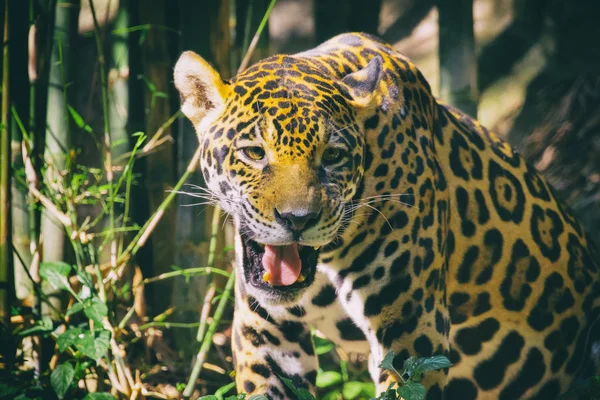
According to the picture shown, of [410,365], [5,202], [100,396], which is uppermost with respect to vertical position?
[5,202]

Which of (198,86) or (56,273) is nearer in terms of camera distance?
(198,86)

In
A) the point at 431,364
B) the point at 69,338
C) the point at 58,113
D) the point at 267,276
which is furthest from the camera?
the point at 58,113

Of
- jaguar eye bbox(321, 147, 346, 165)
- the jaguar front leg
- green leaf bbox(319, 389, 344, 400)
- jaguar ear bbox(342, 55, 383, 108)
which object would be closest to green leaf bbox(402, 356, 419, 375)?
the jaguar front leg

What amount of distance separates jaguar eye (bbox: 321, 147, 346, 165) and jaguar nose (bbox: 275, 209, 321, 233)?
307mm

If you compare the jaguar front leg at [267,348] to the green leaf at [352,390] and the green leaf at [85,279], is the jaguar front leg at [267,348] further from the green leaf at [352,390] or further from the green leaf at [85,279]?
the green leaf at [352,390]

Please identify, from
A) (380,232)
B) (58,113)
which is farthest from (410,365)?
(58,113)

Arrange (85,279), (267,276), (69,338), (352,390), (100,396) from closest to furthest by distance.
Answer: (267,276) → (100,396) → (69,338) → (85,279) → (352,390)

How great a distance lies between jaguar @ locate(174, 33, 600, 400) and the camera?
13.6 ft

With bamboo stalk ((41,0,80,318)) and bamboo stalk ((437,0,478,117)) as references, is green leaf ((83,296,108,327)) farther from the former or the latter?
bamboo stalk ((437,0,478,117))

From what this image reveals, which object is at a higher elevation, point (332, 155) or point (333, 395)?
point (332, 155)

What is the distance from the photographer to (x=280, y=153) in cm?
407

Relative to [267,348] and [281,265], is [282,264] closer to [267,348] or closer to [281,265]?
[281,265]

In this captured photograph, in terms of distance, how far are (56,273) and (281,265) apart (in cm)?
153

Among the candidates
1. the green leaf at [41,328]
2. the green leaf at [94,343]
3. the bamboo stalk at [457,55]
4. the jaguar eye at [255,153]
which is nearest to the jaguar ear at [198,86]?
the jaguar eye at [255,153]
